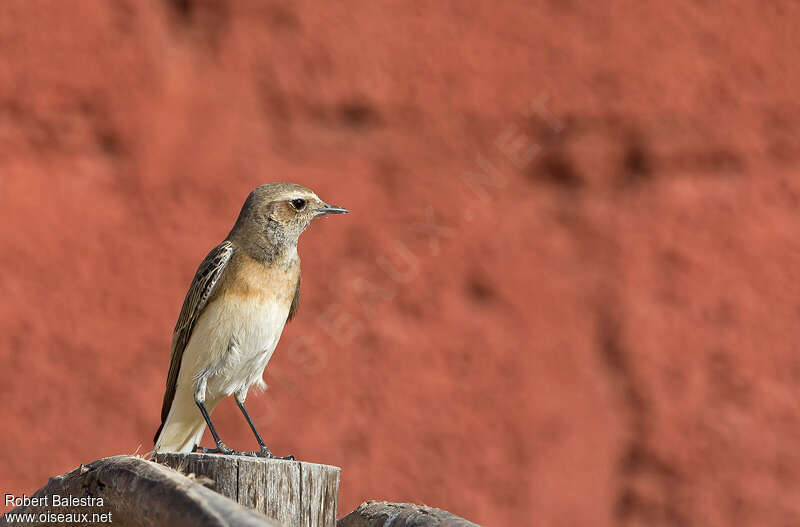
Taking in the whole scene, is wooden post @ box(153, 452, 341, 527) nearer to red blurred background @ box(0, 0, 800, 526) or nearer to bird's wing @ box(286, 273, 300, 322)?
bird's wing @ box(286, 273, 300, 322)

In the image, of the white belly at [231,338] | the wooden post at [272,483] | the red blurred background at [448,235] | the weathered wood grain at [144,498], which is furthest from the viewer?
the red blurred background at [448,235]

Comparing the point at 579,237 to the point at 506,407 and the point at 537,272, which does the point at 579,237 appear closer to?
the point at 537,272

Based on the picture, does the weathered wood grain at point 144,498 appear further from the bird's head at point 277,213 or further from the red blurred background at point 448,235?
the red blurred background at point 448,235

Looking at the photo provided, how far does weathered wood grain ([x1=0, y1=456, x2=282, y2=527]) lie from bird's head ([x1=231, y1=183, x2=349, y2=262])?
174 centimetres

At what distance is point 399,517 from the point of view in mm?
3014

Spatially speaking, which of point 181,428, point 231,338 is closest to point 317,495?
point 231,338

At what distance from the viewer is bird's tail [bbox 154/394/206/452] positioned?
4.47m

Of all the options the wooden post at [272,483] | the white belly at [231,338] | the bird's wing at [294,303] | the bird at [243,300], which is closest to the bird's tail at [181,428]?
the bird at [243,300]

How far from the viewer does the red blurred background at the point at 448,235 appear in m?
5.31

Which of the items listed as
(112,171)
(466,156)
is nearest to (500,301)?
(466,156)

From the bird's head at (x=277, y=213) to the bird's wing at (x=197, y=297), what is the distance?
0.43ft

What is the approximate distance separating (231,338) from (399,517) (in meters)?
1.43

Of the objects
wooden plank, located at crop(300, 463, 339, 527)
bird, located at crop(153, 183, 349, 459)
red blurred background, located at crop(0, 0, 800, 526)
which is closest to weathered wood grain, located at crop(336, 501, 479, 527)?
wooden plank, located at crop(300, 463, 339, 527)

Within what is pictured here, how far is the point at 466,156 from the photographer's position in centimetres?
557
